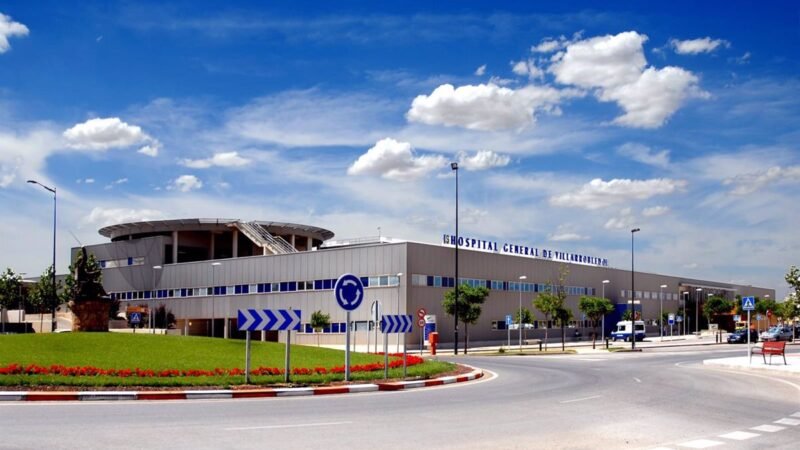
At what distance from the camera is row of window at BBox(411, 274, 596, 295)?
66.8 m

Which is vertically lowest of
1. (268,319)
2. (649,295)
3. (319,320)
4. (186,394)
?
(319,320)

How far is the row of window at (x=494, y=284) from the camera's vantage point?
219 feet

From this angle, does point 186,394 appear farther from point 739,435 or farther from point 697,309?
point 697,309

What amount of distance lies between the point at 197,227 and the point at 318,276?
23943 millimetres

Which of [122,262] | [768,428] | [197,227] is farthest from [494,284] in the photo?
[768,428]

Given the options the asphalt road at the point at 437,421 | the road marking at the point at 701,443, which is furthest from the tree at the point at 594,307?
the road marking at the point at 701,443

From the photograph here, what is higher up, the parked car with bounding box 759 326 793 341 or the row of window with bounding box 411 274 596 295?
the row of window with bounding box 411 274 596 295

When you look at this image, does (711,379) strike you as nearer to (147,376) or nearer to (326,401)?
(326,401)

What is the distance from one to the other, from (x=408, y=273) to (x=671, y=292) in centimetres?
6386

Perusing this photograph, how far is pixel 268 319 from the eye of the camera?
2134cm

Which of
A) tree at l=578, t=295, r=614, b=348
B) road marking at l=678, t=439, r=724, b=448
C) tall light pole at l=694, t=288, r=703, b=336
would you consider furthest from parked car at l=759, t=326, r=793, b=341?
road marking at l=678, t=439, r=724, b=448

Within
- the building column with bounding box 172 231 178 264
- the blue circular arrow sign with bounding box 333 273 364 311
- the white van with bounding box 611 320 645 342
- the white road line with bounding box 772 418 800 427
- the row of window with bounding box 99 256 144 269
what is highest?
the building column with bounding box 172 231 178 264

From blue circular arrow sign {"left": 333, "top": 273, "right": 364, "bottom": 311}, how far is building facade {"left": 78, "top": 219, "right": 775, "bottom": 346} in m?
43.3

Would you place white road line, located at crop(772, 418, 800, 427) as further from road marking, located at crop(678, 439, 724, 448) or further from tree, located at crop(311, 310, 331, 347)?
tree, located at crop(311, 310, 331, 347)
